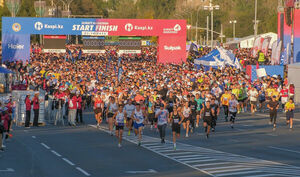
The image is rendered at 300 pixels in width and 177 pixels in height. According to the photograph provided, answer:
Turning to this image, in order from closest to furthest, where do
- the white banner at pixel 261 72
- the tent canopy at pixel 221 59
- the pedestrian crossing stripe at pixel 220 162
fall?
the pedestrian crossing stripe at pixel 220 162 < the white banner at pixel 261 72 < the tent canopy at pixel 221 59

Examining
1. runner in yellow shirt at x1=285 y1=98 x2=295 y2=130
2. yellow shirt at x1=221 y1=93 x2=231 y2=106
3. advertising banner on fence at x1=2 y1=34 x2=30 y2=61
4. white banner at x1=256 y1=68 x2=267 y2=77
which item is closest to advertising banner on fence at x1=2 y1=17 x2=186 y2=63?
advertising banner on fence at x1=2 y1=34 x2=30 y2=61

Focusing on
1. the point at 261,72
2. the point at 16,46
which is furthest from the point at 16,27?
the point at 261,72

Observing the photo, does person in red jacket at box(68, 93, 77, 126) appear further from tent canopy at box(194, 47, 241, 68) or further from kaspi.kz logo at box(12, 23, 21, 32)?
kaspi.kz logo at box(12, 23, 21, 32)

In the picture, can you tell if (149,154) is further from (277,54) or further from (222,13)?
(222,13)

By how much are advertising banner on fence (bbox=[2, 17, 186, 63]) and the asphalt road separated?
28013 mm

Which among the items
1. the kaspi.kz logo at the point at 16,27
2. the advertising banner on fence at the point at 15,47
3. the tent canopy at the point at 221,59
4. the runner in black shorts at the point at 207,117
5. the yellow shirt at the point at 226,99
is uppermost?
the kaspi.kz logo at the point at 16,27

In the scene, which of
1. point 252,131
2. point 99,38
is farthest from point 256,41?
point 252,131

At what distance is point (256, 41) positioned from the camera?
68938 mm

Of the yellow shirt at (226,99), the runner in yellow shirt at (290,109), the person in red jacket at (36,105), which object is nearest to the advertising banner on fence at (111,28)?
the yellow shirt at (226,99)

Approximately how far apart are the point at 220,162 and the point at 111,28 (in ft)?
132

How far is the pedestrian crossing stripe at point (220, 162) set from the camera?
17516 mm

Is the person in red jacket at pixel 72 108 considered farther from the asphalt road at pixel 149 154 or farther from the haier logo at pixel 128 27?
the haier logo at pixel 128 27

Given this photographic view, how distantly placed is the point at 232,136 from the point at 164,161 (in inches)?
324

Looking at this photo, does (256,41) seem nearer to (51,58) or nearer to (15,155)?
(51,58)
